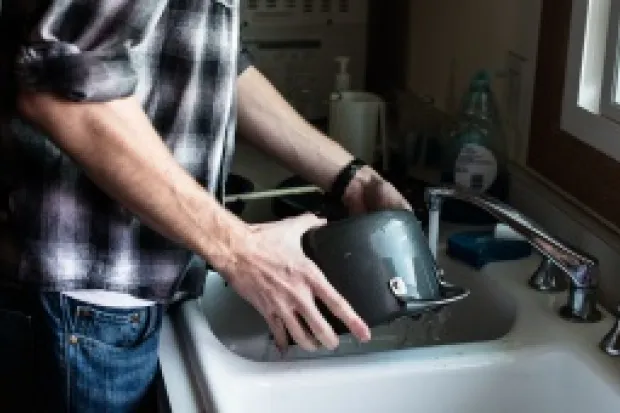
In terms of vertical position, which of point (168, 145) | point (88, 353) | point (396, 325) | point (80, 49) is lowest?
point (396, 325)

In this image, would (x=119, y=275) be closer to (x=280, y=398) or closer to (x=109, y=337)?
(x=109, y=337)

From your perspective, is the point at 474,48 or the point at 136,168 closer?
the point at 136,168

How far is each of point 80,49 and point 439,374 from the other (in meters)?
0.54

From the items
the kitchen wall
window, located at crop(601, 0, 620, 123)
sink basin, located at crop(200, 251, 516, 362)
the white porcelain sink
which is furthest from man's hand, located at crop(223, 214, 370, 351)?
the kitchen wall

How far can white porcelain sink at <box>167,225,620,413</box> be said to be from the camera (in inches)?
42.1

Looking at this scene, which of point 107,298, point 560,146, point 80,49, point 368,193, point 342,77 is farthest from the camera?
point 342,77

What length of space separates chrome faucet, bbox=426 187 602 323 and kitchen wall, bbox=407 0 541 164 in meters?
0.32

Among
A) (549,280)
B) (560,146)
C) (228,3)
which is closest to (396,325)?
(549,280)

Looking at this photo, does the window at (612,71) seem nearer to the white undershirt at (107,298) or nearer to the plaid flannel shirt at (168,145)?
the plaid flannel shirt at (168,145)

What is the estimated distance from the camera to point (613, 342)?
1125 mm

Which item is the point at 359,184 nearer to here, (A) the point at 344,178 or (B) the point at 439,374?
(A) the point at 344,178

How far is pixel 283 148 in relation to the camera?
1275 millimetres

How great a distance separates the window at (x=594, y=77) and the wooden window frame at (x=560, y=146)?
20 mm

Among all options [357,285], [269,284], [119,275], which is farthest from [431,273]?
[119,275]
